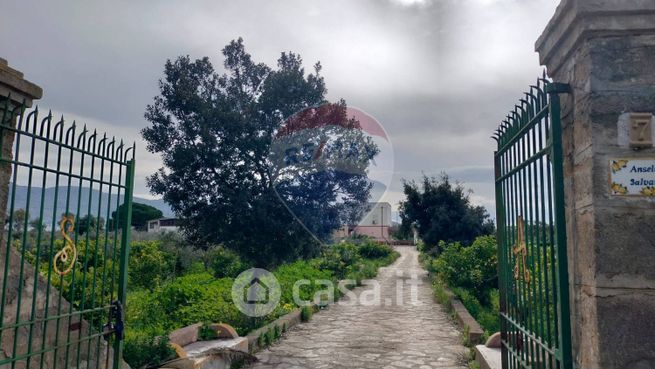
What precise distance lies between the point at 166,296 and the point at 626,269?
7347mm

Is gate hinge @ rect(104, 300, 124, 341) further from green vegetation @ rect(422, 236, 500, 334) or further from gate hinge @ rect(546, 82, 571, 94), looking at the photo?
green vegetation @ rect(422, 236, 500, 334)

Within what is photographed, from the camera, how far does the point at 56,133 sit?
3.11 metres

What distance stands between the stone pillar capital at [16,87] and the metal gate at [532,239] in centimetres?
312

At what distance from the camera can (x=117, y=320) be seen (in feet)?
12.3

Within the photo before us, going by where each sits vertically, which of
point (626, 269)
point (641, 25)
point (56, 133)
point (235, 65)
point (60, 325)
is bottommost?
point (60, 325)

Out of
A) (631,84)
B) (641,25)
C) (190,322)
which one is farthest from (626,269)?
(190,322)

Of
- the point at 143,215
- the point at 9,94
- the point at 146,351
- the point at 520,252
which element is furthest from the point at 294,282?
the point at 143,215

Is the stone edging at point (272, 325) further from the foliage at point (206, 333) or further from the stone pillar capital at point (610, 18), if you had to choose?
the stone pillar capital at point (610, 18)

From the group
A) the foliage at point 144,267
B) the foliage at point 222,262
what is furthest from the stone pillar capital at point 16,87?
the foliage at point 222,262

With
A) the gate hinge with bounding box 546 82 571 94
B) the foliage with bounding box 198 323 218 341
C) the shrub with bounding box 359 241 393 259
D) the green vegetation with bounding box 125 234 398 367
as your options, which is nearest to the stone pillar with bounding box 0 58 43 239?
the green vegetation with bounding box 125 234 398 367

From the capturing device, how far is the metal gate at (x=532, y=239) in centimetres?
267

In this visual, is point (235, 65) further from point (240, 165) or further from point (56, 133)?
point (56, 133)

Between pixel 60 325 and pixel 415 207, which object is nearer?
pixel 60 325

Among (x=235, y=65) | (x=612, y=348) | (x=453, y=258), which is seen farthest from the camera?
(x=453, y=258)
